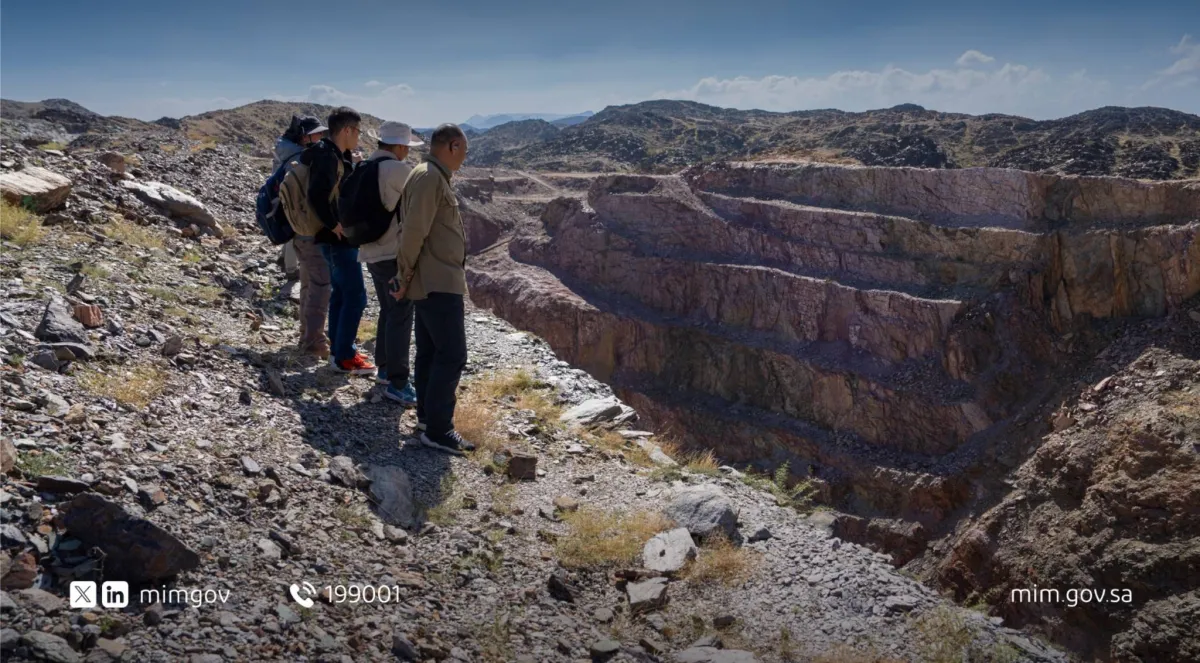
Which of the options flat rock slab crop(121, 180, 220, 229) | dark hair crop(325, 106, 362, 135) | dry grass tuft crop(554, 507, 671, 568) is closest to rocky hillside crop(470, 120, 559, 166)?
flat rock slab crop(121, 180, 220, 229)

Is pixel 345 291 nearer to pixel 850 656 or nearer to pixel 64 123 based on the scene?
pixel 850 656

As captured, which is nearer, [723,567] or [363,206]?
[723,567]

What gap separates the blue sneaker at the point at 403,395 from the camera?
6.44m

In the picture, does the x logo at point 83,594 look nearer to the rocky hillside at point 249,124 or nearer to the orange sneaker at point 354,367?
the orange sneaker at point 354,367

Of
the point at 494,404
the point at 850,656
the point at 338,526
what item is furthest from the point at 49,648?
the point at 494,404

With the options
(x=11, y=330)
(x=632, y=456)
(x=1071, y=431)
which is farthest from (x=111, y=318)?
(x=1071, y=431)

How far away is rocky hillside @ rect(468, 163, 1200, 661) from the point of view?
1192 cm

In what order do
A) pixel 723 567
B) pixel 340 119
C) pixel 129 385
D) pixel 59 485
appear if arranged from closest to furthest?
1. pixel 59 485
2. pixel 723 567
3. pixel 129 385
4. pixel 340 119

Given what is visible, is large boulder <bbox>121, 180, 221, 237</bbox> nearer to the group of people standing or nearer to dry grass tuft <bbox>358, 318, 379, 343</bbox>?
dry grass tuft <bbox>358, 318, 379, 343</bbox>

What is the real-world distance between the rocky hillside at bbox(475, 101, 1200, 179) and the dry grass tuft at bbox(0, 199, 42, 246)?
28.2 m

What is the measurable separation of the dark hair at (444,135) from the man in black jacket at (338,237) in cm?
117

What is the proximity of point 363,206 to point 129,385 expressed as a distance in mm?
1988

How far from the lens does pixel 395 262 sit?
6.09m

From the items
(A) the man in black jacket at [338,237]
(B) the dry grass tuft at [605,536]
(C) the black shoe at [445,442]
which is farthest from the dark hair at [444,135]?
(B) the dry grass tuft at [605,536]
